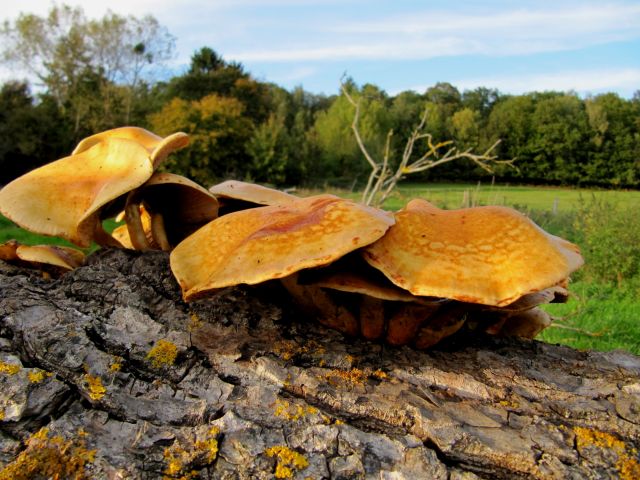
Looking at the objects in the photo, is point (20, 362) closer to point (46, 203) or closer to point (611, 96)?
point (46, 203)

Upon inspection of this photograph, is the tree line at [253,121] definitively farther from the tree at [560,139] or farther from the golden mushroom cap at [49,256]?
the golden mushroom cap at [49,256]

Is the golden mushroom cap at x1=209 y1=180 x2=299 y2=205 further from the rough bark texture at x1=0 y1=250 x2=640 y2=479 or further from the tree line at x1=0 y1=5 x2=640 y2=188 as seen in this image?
the tree line at x1=0 y1=5 x2=640 y2=188

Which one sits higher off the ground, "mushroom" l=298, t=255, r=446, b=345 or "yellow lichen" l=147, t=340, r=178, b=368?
"mushroom" l=298, t=255, r=446, b=345

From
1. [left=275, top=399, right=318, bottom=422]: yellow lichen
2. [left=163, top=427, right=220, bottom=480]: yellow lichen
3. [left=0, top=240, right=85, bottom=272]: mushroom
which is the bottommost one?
[left=163, top=427, right=220, bottom=480]: yellow lichen

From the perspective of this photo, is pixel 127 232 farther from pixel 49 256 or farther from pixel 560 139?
pixel 560 139

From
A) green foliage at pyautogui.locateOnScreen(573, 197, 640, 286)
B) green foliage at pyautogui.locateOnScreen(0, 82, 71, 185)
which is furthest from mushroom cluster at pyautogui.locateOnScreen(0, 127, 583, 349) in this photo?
green foliage at pyautogui.locateOnScreen(0, 82, 71, 185)

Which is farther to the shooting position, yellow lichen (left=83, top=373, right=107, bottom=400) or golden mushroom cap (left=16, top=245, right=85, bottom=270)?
golden mushroom cap (left=16, top=245, right=85, bottom=270)
